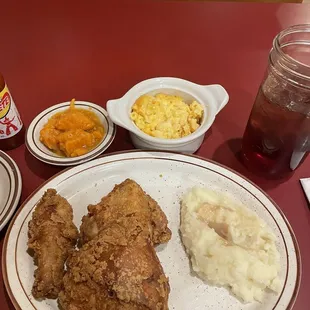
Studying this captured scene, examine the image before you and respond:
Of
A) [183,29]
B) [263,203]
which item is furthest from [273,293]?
[183,29]

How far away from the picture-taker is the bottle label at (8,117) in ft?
5.00

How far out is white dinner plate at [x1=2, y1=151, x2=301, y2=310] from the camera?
1.27 metres

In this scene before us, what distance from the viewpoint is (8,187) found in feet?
5.01

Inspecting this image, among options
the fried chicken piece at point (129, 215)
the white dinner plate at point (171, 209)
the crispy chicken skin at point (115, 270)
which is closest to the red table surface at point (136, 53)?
the white dinner plate at point (171, 209)

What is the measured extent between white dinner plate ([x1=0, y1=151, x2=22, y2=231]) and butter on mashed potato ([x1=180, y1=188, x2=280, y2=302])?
0.63m

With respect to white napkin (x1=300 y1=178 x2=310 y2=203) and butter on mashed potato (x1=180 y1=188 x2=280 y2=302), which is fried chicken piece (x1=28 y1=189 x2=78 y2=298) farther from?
white napkin (x1=300 y1=178 x2=310 y2=203)

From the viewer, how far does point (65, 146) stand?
5.19 ft

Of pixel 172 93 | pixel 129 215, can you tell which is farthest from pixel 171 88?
pixel 129 215

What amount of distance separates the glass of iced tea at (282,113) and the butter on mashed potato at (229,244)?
25 centimetres

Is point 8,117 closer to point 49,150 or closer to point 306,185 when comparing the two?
point 49,150

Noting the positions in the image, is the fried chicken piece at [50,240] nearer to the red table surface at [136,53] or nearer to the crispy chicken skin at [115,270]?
the crispy chicken skin at [115,270]

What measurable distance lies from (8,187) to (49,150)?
0.72ft

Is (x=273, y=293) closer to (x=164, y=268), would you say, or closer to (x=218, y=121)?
(x=164, y=268)

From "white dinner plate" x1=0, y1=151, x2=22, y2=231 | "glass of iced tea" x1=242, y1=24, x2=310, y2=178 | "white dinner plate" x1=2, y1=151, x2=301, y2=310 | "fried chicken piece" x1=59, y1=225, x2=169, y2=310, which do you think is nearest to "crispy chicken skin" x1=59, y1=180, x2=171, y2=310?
"fried chicken piece" x1=59, y1=225, x2=169, y2=310
